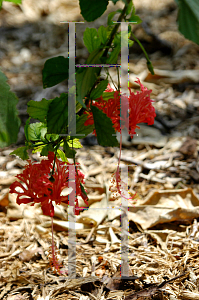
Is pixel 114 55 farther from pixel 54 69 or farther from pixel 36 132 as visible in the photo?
pixel 36 132

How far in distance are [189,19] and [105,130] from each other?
0.25 m

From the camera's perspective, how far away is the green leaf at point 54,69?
59cm

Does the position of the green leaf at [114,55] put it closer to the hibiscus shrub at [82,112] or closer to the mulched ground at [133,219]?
the hibiscus shrub at [82,112]

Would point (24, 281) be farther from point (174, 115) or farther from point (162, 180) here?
point (174, 115)

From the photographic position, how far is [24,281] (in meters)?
0.86

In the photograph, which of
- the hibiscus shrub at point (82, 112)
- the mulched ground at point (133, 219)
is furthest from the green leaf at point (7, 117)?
the mulched ground at point (133, 219)

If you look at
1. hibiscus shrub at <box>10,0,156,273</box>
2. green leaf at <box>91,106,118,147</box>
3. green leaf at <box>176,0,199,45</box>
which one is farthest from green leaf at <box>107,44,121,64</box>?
green leaf at <box>176,0,199,45</box>

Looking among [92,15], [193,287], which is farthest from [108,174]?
[92,15]

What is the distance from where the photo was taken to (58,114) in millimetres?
597

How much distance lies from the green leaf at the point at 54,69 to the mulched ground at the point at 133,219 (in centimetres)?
41

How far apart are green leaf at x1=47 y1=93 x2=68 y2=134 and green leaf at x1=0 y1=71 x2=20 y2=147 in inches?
5.6

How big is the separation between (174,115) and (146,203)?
0.92m

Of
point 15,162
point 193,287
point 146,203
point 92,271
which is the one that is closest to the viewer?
point 193,287

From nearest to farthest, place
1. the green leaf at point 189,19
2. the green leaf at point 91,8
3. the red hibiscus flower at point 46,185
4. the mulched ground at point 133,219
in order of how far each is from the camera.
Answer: the green leaf at point 189,19 → the green leaf at point 91,8 → the red hibiscus flower at point 46,185 → the mulched ground at point 133,219
